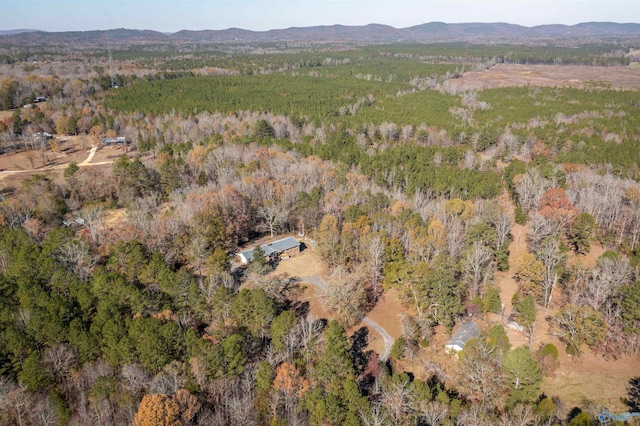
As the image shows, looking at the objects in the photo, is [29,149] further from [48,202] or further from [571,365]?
[571,365]

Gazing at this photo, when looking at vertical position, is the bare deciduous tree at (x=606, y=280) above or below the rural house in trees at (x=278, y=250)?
above

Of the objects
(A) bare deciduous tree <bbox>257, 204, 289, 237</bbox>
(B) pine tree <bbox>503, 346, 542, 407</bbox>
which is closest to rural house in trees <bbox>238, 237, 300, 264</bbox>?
(A) bare deciduous tree <bbox>257, 204, 289, 237</bbox>

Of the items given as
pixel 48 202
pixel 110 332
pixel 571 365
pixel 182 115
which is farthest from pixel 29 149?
pixel 571 365

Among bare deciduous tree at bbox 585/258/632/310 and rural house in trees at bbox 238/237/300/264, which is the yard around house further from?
rural house in trees at bbox 238/237/300/264

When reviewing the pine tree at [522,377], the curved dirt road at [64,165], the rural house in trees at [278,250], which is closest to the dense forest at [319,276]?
the pine tree at [522,377]

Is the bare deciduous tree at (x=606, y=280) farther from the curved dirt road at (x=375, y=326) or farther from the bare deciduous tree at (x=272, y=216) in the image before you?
the bare deciduous tree at (x=272, y=216)

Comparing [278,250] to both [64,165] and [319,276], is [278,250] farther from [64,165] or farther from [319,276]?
Answer: [64,165]

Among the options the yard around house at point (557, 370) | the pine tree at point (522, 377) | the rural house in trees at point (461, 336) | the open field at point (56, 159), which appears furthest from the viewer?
the open field at point (56, 159)
